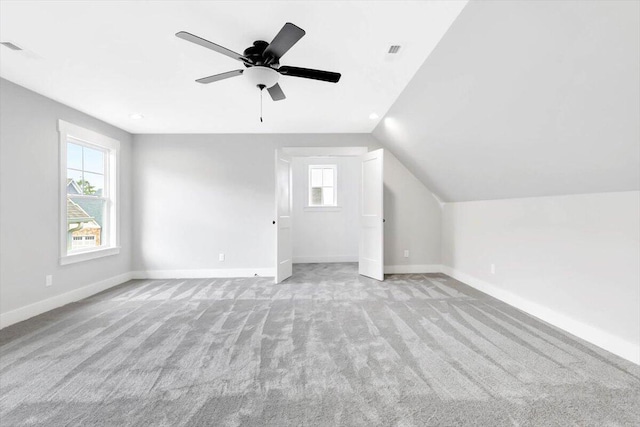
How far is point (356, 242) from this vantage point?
6.41 metres

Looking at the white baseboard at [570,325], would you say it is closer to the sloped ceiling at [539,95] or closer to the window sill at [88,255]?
the sloped ceiling at [539,95]

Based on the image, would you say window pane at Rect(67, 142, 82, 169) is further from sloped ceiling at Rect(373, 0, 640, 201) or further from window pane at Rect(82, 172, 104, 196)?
sloped ceiling at Rect(373, 0, 640, 201)

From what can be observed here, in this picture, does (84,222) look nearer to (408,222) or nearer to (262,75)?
(262,75)

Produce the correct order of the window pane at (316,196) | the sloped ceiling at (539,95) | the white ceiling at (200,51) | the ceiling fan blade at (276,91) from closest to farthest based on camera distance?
the sloped ceiling at (539,95) → the white ceiling at (200,51) → the ceiling fan blade at (276,91) → the window pane at (316,196)

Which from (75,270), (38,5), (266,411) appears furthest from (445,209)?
(75,270)

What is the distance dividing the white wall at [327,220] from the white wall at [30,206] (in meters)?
3.82

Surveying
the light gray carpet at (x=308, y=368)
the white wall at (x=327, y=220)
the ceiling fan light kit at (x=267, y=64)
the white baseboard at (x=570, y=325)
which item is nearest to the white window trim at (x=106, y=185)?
the light gray carpet at (x=308, y=368)

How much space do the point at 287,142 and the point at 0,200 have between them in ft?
11.5

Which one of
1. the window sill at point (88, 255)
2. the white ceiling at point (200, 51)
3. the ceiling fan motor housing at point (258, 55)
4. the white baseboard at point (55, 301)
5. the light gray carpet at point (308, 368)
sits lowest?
the light gray carpet at point (308, 368)

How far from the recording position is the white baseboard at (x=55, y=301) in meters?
2.80

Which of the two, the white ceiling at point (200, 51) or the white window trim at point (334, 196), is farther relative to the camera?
the white window trim at point (334, 196)

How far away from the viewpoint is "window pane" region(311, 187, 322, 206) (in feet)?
21.4

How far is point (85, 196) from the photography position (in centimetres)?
392

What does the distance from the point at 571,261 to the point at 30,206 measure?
17.8 ft
